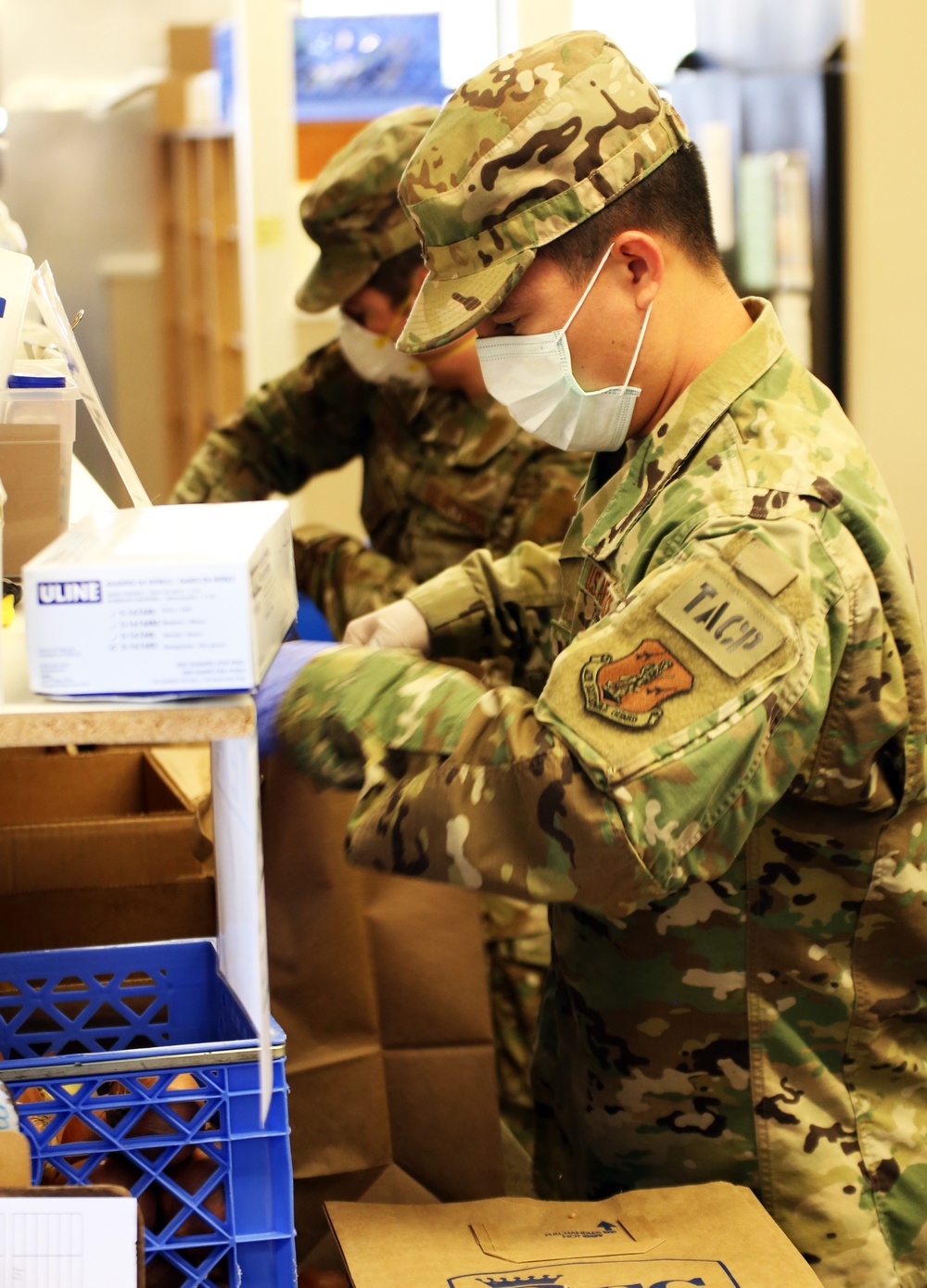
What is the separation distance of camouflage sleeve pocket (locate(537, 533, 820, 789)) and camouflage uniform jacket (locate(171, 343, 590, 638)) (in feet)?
3.24

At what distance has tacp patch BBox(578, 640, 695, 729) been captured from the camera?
0.97 m

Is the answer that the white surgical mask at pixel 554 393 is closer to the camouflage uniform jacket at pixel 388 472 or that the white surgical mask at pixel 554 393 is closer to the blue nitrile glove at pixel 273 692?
the blue nitrile glove at pixel 273 692

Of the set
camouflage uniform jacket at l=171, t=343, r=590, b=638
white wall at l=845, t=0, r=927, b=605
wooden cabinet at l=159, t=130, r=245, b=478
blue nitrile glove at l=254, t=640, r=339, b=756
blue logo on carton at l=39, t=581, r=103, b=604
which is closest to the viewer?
blue logo on carton at l=39, t=581, r=103, b=604

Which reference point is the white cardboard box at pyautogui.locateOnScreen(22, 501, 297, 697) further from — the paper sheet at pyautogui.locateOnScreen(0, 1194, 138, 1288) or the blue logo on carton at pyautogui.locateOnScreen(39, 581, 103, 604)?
the paper sheet at pyautogui.locateOnScreen(0, 1194, 138, 1288)

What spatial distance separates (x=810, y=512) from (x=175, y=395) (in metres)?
6.27

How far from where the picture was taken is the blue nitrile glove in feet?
3.38

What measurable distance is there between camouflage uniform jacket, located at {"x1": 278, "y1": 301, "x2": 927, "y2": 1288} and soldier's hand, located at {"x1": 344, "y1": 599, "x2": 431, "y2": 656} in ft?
0.72

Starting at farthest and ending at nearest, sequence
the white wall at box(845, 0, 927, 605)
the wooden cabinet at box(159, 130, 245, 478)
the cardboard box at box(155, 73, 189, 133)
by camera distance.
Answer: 1. the cardboard box at box(155, 73, 189, 133)
2. the wooden cabinet at box(159, 130, 245, 478)
3. the white wall at box(845, 0, 927, 605)

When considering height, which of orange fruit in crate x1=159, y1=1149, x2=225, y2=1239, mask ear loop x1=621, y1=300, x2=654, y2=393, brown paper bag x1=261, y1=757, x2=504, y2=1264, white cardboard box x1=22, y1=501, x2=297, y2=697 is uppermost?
mask ear loop x1=621, y1=300, x2=654, y2=393

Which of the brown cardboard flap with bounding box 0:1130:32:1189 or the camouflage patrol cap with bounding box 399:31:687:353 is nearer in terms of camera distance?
the brown cardboard flap with bounding box 0:1130:32:1189

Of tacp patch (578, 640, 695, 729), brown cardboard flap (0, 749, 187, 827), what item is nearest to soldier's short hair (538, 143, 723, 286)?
tacp patch (578, 640, 695, 729)

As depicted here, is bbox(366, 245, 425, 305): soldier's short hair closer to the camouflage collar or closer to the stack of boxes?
the camouflage collar

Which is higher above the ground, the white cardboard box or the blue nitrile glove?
the white cardboard box

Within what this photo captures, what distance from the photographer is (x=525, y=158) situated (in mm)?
1133
